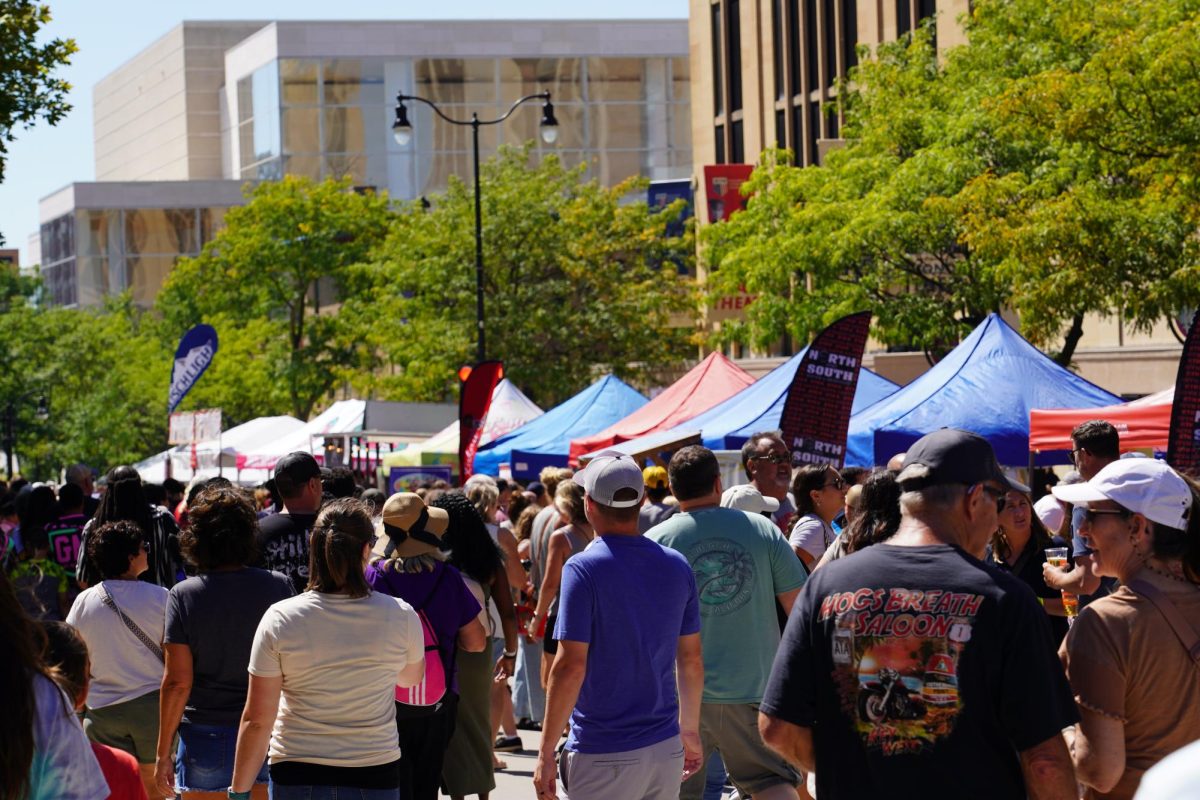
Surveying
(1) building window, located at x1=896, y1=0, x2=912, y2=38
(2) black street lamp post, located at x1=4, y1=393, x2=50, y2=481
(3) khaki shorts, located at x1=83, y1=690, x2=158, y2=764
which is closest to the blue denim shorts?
(3) khaki shorts, located at x1=83, y1=690, x2=158, y2=764

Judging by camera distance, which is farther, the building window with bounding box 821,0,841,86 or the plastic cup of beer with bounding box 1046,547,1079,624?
the building window with bounding box 821,0,841,86

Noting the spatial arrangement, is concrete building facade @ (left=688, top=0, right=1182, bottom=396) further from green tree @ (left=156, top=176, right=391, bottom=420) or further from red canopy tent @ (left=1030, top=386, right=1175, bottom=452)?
red canopy tent @ (left=1030, top=386, right=1175, bottom=452)

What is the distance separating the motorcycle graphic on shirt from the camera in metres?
4.30

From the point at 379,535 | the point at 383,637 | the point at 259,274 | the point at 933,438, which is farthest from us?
the point at 259,274

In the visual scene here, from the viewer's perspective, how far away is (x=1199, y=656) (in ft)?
14.6

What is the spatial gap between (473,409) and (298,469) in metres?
17.4

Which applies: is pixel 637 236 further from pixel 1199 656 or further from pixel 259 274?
pixel 1199 656

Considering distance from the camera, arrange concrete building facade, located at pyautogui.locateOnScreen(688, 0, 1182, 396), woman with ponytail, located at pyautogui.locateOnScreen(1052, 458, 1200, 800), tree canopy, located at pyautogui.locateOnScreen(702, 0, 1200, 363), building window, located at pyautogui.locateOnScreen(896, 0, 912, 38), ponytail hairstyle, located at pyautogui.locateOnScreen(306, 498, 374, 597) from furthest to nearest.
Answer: building window, located at pyautogui.locateOnScreen(896, 0, 912, 38)
concrete building facade, located at pyautogui.locateOnScreen(688, 0, 1182, 396)
tree canopy, located at pyautogui.locateOnScreen(702, 0, 1200, 363)
ponytail hairstyle, located at pyautogui.locateOnScreen(306, 498, 374, 597)
woman with ponytail, located at pyautogui.locateOnScreen(1052, 458, 1200, 800)

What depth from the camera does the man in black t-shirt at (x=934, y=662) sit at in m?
4.30

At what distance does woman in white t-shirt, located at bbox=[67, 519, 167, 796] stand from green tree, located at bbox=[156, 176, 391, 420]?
169 feet

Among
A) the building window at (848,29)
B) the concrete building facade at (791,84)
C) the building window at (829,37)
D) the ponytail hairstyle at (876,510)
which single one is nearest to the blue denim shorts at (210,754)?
the ponytail hairstyle at (876,510)

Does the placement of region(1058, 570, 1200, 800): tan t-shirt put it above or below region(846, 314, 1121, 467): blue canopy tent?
below

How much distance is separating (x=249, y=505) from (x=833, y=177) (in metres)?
26.9

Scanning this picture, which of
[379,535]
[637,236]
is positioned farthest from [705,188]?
[379,535]
